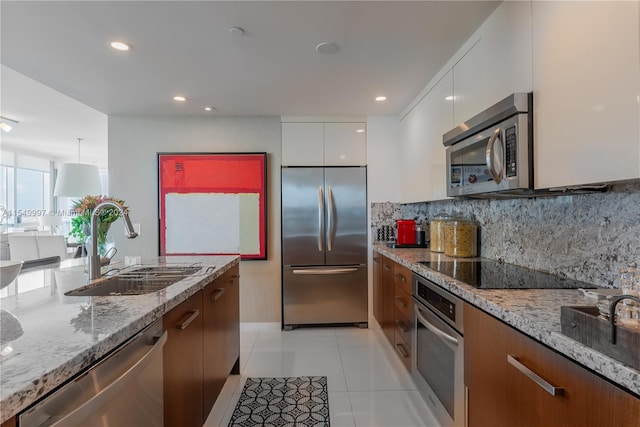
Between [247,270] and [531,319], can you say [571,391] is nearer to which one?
[531,319]

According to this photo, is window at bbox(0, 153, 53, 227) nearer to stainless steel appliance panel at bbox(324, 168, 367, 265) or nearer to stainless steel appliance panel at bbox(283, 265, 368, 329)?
stainless steel appliance panel at bbox(283, 265, 368, 329)

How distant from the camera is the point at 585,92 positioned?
1.10 meters

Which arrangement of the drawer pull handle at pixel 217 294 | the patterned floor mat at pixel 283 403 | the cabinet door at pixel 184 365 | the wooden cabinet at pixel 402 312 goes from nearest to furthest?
the cabinet door at pixel 184 365 < the drawer pull handle at pixel 217 294 < the patterned floor mat at pixel 283 403 < the wooden cabinet at pixel 402 312

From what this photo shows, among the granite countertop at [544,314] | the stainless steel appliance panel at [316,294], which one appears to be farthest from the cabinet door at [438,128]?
the stainless steel appliance panel at [316,294]

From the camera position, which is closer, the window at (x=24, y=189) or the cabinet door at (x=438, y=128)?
the cabinet door at (x=438, y=128)

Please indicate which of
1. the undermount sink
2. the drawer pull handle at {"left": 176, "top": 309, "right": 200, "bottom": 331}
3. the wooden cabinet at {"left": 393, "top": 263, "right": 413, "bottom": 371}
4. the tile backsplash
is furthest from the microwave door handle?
the undermount sink

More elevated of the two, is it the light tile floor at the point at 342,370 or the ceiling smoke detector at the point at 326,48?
the ceiling smoke detector at the point at 326,48

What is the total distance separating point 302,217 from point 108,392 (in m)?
2.76

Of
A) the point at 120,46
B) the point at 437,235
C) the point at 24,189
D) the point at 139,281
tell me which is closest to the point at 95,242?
the point at 139,281

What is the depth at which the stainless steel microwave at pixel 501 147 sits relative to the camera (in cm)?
141

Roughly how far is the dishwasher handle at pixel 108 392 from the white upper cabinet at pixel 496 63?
1.85 m

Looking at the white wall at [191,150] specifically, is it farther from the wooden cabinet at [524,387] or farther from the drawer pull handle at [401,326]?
the wooden cabinet at [524,387]

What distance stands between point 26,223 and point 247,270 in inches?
249

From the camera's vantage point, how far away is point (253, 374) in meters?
2.57
